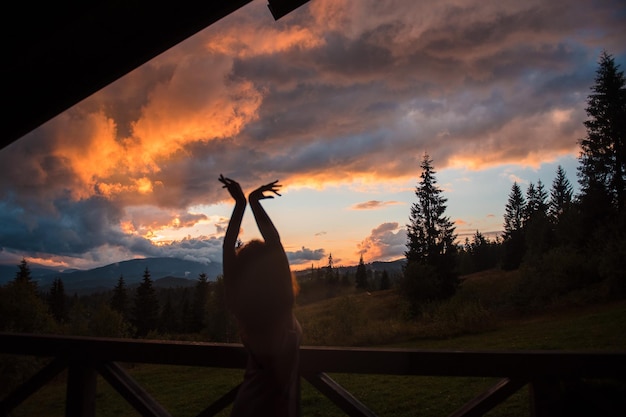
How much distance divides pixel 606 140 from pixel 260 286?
4484cm

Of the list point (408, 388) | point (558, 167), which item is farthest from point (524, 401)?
point (558, 167)

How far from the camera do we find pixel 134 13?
1943 millimetres

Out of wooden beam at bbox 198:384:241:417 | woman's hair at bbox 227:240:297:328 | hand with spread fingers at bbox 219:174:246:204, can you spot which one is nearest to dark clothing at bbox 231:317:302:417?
woman's hair at bbox 227:240:297:328

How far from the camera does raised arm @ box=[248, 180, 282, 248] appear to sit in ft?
6.73

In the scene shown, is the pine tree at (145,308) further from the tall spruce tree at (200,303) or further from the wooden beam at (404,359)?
the wooden beam at (404,359)

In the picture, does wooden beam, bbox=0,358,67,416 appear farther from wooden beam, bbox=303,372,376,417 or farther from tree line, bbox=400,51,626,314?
tree line, bbox=400,51,626,314

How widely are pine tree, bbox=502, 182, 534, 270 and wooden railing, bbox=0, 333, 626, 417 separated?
64381 millimetres

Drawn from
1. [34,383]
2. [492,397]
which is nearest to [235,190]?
[492,397]

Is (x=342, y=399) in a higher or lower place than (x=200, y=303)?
higher

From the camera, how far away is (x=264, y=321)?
194cm

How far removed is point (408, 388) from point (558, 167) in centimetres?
7458

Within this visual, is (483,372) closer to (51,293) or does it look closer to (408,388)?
(408,388)

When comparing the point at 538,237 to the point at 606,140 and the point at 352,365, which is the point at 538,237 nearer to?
the point at 606,140

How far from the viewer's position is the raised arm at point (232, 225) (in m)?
1.99
